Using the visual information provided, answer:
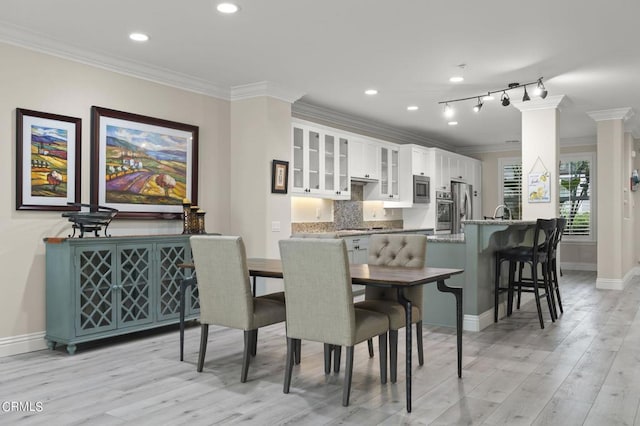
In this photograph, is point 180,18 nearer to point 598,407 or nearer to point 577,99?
point 598,407

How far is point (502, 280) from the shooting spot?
5.59m

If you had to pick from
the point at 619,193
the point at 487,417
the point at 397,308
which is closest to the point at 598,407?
the point at 487,417

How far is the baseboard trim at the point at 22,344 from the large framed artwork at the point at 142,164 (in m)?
1.17

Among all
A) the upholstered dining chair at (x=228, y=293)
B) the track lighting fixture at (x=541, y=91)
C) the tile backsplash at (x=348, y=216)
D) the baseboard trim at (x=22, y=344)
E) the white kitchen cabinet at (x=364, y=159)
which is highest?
the track lighting fixture at (x=541, y=91)

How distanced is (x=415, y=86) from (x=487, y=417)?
154 inches

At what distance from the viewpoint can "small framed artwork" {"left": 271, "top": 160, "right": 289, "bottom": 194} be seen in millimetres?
5699

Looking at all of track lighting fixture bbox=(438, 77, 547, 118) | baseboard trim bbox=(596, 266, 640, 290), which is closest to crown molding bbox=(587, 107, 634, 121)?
track lighting fixture bbox=(438, 77, 547, 118)

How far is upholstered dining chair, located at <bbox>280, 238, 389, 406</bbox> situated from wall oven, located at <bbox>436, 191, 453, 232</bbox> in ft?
20.0

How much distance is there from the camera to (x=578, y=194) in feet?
32.7

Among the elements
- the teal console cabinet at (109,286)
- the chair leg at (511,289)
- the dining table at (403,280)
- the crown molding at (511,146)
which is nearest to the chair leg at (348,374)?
the dining table at (403,280)

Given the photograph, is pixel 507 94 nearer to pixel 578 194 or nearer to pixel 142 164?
pixel 142 164

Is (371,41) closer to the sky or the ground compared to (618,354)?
closer to the sky

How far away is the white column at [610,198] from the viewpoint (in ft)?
24.1

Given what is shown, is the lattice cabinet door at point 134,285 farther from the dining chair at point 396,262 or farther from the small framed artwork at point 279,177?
the dining chair at point 396,262
